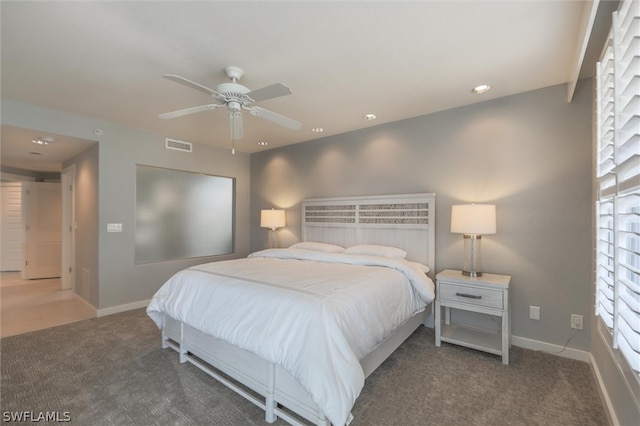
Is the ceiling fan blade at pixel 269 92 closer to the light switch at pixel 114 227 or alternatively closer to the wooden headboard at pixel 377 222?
the wooden headboard at pixel 377 222

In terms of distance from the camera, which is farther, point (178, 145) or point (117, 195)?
point (178, 145)

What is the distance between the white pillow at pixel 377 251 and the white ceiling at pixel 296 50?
169 centimetres

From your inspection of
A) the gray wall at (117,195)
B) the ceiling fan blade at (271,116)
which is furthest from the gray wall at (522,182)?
the gray wall at (117,195)

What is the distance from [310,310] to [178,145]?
3.96 metres

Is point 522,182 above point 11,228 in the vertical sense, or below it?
above

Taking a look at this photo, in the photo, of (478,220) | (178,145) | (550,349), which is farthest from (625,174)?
(178,145)

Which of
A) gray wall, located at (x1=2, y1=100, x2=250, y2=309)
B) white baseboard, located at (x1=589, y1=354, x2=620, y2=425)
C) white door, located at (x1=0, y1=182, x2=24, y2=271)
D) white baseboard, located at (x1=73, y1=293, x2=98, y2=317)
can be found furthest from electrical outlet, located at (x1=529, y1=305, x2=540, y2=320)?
white door, located at (x1=0, y1=182, x2=24, y2=271)

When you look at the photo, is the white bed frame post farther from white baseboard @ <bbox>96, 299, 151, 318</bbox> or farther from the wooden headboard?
white baseboard @ <bbox>96, 299, 151, 318</bbox>

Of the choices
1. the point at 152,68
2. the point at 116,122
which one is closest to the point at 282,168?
the point at 116,122

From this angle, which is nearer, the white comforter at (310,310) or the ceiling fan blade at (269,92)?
the white comforter at (310,310)

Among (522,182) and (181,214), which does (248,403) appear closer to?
(522,182)

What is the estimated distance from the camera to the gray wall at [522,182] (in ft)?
8.69

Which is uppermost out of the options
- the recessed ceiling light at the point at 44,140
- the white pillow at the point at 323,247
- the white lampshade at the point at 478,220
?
the recessed ceiling light at the point at 44,140

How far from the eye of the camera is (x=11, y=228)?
271 inches
